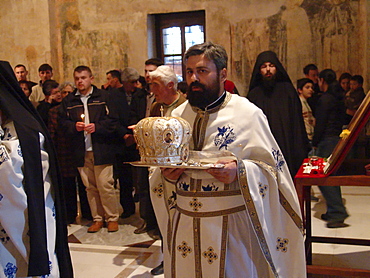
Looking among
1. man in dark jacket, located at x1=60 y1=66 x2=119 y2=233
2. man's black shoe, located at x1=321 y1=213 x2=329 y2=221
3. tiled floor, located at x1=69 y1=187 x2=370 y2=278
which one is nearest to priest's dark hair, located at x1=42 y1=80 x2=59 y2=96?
man in dark jacket, located at x1=60 y1=66 x2=119 y2=233

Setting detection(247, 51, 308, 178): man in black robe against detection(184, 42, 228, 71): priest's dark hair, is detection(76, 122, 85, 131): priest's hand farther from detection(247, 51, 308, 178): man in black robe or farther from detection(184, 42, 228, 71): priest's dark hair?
detection(184, 42, 228, 71): priest's dark hair

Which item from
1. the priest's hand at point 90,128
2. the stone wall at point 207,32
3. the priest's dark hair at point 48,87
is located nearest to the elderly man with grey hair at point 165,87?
the priest's hand at point 90,128

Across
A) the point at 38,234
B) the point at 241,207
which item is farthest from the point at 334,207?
the point at 38,234

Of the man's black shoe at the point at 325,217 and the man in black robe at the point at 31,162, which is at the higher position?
the man in black robe at the point at 31,162

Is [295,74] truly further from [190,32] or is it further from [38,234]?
[38,234]

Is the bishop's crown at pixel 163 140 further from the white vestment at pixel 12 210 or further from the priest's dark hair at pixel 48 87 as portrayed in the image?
the priest's dark hair at pixel 48 87

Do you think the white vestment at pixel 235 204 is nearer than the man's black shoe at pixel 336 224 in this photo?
Yes

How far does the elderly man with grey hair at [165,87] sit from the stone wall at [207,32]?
5320mm

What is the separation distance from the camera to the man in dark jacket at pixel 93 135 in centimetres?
548

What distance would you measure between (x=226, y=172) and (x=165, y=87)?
6.26 feet

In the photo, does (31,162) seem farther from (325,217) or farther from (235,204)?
(325,217)

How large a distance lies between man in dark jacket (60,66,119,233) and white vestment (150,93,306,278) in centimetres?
302

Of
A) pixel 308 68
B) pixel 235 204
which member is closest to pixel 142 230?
pixel 235 204

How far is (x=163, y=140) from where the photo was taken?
2.29 metres
